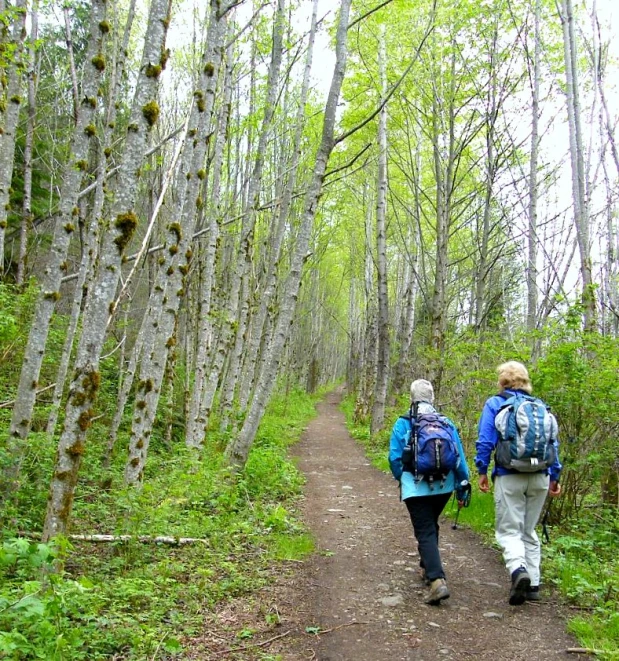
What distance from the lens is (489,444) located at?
13.6 feet

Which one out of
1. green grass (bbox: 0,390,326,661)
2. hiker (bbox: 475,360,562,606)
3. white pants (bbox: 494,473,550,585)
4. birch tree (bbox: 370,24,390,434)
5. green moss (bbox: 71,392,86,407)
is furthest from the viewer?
birch tree (bbox: 370,24,390,434)

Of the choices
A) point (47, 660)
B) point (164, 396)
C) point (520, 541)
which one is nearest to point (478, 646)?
point (520, 541)

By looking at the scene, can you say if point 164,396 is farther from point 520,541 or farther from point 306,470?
point 520,541

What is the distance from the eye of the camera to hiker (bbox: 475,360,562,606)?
3932 millimetres

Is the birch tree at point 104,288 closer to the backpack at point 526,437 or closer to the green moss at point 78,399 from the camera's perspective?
the green moss at point 78,399

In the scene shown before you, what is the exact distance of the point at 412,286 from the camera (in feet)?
55.6

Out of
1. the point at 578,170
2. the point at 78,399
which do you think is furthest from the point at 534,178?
the point at 78,399

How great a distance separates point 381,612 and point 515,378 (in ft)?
7.06

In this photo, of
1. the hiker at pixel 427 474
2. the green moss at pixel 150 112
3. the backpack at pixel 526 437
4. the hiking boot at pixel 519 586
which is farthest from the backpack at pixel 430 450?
the green moss at pixel 150 112

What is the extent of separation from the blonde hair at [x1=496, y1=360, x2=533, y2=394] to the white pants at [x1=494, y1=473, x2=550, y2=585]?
716mm

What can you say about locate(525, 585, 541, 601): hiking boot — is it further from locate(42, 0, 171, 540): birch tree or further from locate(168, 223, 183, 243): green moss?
locate(168, 223, 183, 243): green moss

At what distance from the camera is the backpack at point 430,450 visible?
416cm

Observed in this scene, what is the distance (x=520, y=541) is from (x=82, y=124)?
17.8 ft

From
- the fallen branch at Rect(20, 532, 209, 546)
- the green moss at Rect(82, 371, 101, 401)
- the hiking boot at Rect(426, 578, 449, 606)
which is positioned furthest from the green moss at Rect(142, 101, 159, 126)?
the hiking boot at Rect(426, 578, 449, 606)
